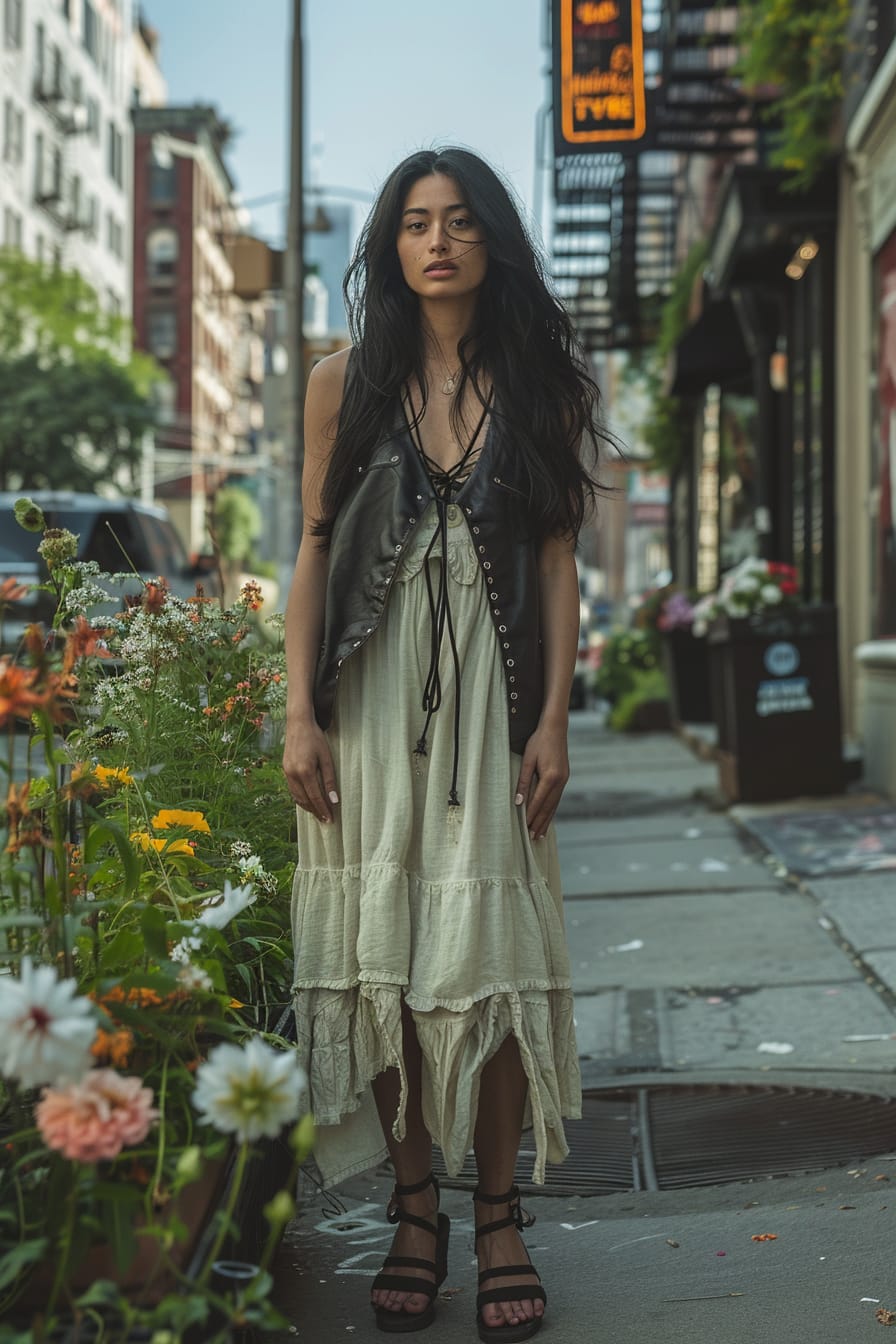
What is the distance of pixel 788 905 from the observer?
6.41 meters

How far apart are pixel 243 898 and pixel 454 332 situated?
1.20m

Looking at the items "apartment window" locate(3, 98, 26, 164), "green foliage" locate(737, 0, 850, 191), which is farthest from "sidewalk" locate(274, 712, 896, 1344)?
"apartment window" locate(3, 98, 26, 164)

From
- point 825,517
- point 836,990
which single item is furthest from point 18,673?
point 825,517

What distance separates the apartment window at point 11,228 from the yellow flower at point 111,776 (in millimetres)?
45323

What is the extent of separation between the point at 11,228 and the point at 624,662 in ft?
107

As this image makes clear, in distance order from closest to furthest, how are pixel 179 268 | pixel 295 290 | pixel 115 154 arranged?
pixel 295 290
pixel 115 154
pixel 179 268

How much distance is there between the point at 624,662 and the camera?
806 inches

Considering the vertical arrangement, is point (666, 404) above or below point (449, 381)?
above

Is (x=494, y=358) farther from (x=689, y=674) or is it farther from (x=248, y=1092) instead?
(x=689, y=674)

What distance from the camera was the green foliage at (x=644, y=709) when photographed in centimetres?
1758

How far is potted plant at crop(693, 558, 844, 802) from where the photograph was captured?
30.1 ft

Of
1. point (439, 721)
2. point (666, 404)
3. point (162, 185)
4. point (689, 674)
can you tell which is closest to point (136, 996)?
point (439, 721)

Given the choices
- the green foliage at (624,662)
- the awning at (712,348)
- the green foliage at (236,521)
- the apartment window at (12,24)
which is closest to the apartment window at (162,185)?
the green foliage at (236,521)

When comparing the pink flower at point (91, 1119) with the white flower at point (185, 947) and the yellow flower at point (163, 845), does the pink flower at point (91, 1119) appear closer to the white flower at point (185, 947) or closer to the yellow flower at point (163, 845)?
the white flower at point (185, 947)
